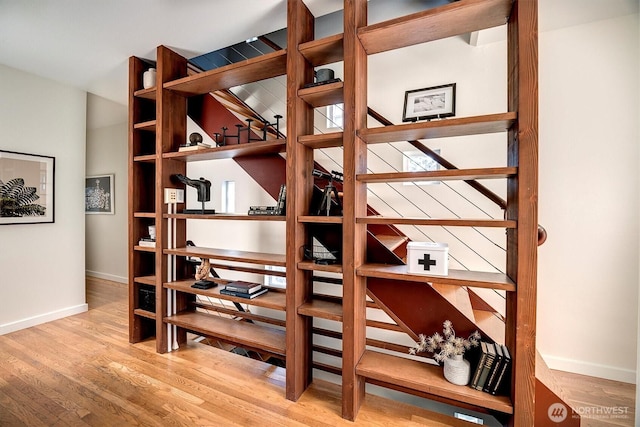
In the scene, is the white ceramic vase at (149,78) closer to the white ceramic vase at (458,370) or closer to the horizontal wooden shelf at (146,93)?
the horizontal wooden shelf at (146,93)

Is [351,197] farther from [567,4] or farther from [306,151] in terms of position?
[567,4]

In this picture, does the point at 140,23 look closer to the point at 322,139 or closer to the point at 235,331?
the point at 322,139

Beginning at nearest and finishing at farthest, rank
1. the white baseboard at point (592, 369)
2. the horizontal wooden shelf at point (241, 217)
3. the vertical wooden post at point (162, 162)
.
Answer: the horizontal wooden shelf at point (241, 217) → the white baseboard at point (592, 369) → the vertical wooden post at point (162, 162)

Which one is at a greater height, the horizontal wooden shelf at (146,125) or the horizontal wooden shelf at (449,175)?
the horizontal wooden shelf at (146,125)

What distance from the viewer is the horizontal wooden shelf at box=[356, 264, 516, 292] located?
1353mm

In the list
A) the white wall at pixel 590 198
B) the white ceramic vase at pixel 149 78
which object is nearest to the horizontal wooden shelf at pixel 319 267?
the white wall at pixel 590 198

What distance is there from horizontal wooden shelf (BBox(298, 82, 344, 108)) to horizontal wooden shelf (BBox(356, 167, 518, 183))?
0.58 m

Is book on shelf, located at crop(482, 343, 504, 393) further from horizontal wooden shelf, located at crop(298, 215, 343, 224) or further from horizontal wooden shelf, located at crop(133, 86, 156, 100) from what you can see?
horizontal wooden shelf, located at crop(133, 86, 156, 100)

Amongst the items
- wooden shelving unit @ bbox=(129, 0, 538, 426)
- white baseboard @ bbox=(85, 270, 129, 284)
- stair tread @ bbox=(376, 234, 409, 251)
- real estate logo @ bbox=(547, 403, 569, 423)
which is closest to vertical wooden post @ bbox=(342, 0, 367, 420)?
wooden shelving unit @ bbox=(129, 0, 538, 426)

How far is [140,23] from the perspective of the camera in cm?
216

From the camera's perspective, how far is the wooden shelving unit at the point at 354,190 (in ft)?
4.31

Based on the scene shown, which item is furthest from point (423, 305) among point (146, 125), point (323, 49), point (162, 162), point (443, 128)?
point (146, 125)

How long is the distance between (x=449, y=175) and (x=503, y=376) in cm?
106

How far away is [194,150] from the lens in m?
2.23
